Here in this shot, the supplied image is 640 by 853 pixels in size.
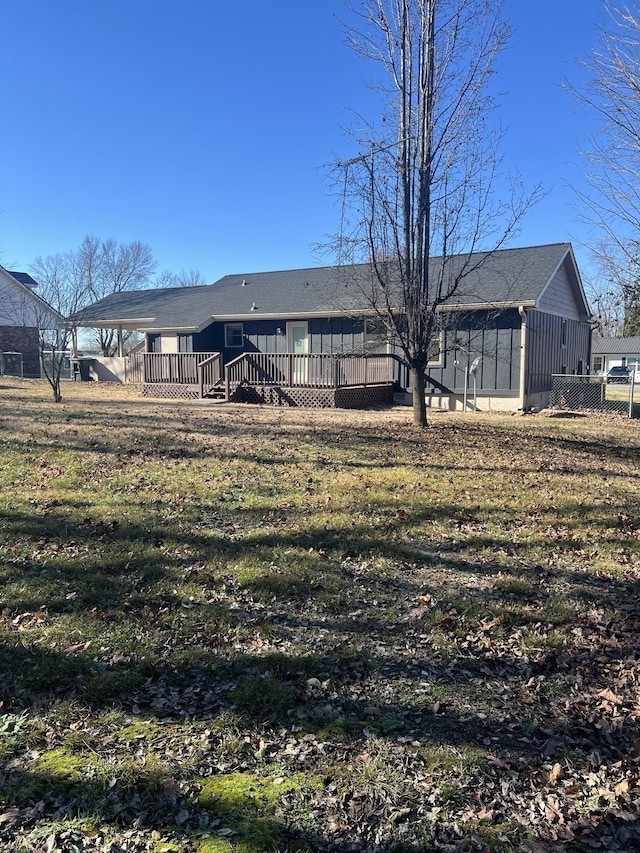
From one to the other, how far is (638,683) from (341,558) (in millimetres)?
2311

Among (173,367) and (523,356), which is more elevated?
(523,356)

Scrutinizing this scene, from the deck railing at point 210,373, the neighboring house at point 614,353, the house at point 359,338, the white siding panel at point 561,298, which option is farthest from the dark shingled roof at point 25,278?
the neighboring house at point 614,353

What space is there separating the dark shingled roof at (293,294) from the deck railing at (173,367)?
6.39ft

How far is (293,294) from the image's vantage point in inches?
896

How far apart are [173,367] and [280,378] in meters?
4.09

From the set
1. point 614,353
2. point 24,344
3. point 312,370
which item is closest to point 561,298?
point 312,370

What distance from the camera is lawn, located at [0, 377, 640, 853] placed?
2.37 m

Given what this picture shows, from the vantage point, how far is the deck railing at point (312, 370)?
18078mm

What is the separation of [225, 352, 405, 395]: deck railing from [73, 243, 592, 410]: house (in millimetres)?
34

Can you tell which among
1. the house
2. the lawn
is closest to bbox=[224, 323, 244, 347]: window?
the house

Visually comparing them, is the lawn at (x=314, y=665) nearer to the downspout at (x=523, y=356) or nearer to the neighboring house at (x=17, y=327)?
the downspout at (x=523, y=356)

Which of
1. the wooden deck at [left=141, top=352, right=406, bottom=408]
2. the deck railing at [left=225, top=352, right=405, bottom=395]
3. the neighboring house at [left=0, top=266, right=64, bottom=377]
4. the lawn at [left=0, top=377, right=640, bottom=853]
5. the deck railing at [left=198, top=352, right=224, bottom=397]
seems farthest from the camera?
the neighboring house at [left=0, top=266, right=64, bottom=377]

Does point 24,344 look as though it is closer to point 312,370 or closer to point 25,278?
point 25,278

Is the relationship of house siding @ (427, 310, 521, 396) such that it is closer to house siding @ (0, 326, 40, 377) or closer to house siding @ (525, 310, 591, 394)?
house siding @ (525, 310, 591, 394)
